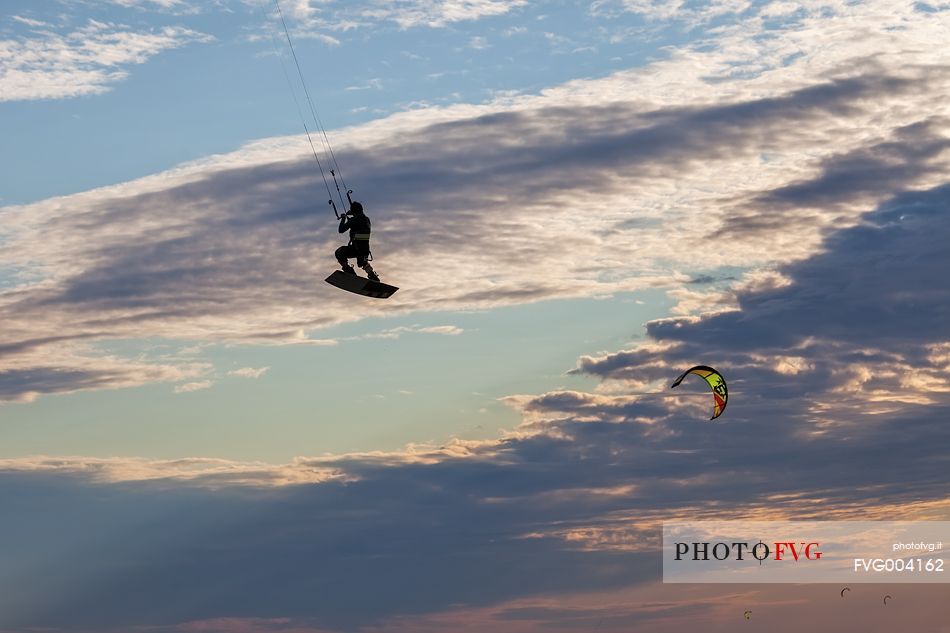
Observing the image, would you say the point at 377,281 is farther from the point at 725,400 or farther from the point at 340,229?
the point at 725,400

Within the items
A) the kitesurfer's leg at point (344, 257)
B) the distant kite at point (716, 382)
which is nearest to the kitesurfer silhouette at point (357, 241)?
the kitesurfer's leg at point (344, 257)

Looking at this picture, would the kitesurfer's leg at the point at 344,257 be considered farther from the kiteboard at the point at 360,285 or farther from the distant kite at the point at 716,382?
the distant kite at the point at 716,382

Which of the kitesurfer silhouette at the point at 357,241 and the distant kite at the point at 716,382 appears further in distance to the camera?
the distant kite at the point at 716,382

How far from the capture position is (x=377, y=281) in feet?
177

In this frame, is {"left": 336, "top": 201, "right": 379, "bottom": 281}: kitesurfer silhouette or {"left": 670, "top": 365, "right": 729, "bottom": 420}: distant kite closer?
{"left": 336, "top": 201, "right": 379, "bottom": 281}: kitesurfer silhouette

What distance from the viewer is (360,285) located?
5422cm

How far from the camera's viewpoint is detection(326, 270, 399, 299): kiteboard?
5397 cm

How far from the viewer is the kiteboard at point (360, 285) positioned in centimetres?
5397

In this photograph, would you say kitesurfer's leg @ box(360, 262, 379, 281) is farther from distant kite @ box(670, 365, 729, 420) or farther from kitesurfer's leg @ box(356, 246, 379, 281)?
distant kite @ box(670, 365, 729, 420)

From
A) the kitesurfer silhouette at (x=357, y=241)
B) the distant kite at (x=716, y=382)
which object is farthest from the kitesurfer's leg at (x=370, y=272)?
the distant kite at (x=716, y=382)

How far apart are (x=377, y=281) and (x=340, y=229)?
9.57 feet

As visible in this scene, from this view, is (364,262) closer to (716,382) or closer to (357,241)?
(357,241)

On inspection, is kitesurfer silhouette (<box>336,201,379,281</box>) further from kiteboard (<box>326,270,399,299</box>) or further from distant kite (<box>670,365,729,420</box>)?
distant kite (<box>670,365,729,420</box>)

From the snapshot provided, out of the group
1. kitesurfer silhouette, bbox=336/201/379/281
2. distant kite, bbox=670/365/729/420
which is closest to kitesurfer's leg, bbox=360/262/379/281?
kitesurfer silhouette, bbox=336/201/379/281
